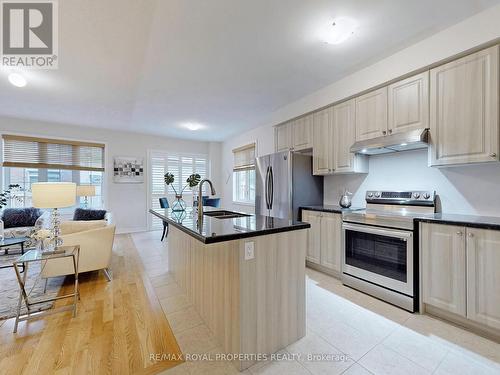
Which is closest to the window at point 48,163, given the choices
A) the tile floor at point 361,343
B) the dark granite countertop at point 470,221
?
the tile floor at point 361,343

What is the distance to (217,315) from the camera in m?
1.79

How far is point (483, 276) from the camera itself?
5.82ft

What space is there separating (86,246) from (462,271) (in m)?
3.98

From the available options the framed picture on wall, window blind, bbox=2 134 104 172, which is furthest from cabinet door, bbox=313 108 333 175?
window blind, bbox=2 134 104 172

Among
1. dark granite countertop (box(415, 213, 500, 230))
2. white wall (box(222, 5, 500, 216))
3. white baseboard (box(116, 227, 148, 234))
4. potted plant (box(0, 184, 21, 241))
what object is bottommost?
white baseboard (box(116, 227, 148, 234))

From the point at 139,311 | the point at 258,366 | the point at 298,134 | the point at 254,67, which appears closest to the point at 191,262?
the point at 139,311

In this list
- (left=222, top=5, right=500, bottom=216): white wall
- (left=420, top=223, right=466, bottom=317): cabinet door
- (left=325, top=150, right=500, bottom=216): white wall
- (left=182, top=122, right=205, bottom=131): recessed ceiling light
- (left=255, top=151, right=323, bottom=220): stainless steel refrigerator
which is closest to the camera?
(left=420, top=223, right=466, bottom=317): cabinet door

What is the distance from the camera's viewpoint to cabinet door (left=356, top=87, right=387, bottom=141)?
2.67m

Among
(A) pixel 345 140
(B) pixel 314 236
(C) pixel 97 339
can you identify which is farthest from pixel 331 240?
(C) pixel 97 339

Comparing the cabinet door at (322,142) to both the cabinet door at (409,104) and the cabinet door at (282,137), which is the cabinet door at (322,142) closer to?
the cabinet door at (282,137)

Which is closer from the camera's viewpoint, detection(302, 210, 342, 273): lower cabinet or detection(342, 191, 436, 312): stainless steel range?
detection(342, 191, 436, 312): stainless steel range

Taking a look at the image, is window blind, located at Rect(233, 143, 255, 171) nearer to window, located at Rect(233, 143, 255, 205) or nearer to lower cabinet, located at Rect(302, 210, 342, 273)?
window, located at Rect(233, 143, 255, 205)

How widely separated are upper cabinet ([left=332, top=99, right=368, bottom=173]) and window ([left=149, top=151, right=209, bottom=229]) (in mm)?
4754

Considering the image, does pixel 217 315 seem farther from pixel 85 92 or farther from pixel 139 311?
pixel 85 92
